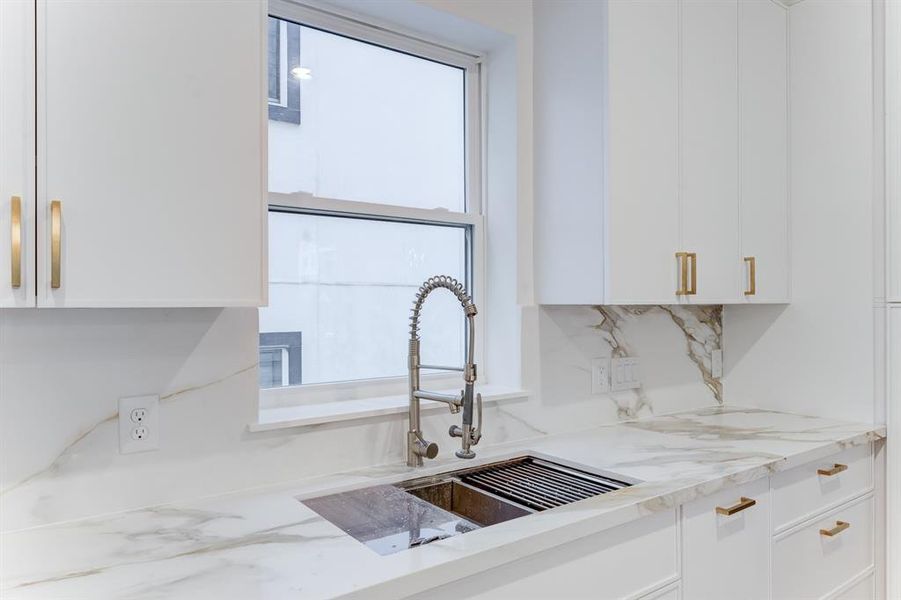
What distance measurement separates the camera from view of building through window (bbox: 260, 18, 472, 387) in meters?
1.71

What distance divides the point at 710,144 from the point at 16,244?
189 cm

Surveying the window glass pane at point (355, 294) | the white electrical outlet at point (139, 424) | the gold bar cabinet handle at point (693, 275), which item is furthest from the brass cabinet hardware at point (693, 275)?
the white electrical outlet at point (139, 424)

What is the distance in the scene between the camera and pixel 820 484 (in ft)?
6.21

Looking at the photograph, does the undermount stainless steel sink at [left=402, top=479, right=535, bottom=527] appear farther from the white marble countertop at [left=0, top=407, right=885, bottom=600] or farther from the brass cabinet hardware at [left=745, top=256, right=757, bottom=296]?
the brass cabinet hardware at [left=745, top=256, right=757, bottom=296]

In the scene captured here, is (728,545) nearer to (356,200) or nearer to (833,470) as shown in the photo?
(833,470)

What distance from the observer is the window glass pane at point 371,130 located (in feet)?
5.73

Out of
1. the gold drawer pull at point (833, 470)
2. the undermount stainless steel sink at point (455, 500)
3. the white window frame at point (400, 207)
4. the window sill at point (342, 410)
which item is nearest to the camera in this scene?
the undermount stainless steel sink at point (455, 500)

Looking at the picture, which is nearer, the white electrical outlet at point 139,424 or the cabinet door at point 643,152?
the white electrical outlet at point 139,424

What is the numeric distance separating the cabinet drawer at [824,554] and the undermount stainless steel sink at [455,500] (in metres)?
0.65

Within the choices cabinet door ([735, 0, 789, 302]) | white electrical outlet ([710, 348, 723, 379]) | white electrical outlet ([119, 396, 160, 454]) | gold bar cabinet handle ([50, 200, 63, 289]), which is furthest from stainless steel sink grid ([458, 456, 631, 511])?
white electrical outlet ([710, 348, 723, 379])

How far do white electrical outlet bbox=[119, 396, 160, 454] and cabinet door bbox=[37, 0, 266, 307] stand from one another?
1.15 ft

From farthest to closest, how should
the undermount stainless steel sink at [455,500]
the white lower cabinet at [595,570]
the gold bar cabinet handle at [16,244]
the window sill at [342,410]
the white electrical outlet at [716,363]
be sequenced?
the white electrical outlet at [716,363]
the window sill at [342,410]
the undermount stainless steel sink at [455,500]
the white lower cabinet at [595,570]
the gold bar cabinet handle at [16,244]

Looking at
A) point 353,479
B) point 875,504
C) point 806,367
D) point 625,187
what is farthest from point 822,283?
point 353,479

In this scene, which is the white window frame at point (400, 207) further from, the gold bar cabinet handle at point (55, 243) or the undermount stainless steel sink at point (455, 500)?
the gold bar cabinet handle at point (55, 243)
